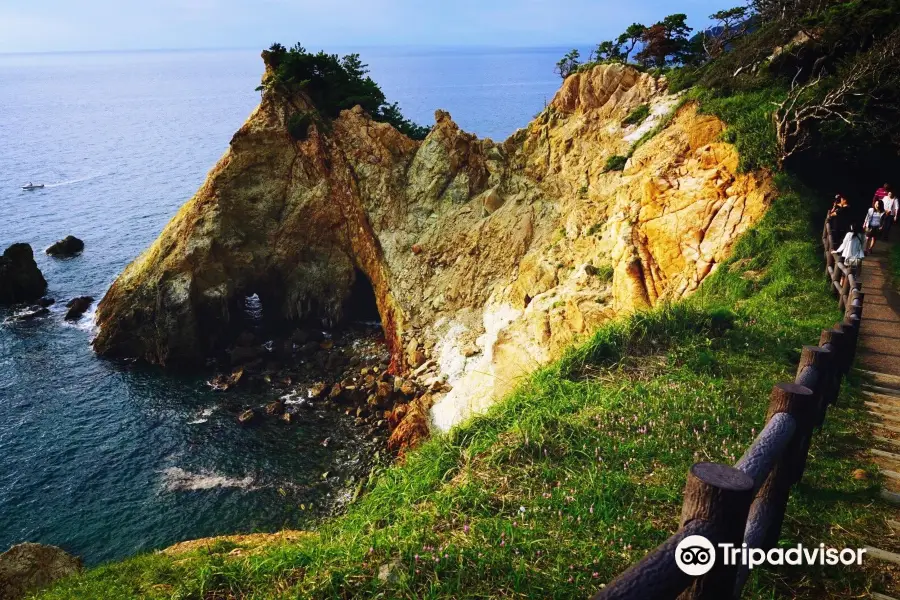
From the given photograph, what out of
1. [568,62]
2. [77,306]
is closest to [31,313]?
[77,306]

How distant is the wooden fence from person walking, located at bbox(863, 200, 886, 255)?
13962 mm

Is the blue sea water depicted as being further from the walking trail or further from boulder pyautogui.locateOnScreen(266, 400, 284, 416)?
the walking trail

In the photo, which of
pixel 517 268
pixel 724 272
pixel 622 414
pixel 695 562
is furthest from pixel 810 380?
pixel 517 268

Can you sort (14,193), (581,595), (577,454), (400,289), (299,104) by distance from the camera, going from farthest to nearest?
(14,193)
(299,104)
(400,289)
(577,454)
(581,595)

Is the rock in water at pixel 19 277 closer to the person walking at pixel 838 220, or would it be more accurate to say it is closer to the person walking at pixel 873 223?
the person walking at pixel 838 220

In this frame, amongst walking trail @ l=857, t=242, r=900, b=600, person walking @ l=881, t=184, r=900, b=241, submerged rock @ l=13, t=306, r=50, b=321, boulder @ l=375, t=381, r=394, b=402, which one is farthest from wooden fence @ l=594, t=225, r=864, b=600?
submerged rock @ l=13, t=306, r=50, b=321

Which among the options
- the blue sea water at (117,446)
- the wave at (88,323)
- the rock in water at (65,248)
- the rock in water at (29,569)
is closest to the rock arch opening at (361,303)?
the blue sea water at (117,446)

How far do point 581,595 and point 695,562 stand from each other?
7.42 feet

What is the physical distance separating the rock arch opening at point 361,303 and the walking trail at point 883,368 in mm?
29890

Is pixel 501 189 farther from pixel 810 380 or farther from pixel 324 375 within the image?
pixel 810 380

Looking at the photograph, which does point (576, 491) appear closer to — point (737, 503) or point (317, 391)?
point (737, 503)

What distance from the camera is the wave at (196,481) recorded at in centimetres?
2338

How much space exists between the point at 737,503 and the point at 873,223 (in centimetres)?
1805

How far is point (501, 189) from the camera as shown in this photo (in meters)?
35.3
